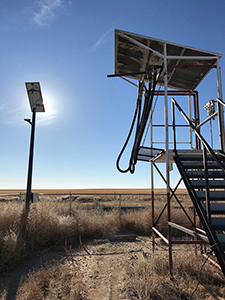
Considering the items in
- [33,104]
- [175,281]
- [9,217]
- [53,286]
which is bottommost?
[53,286]

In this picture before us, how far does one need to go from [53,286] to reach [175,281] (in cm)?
253

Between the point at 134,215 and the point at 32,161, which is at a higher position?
the point at 32,161

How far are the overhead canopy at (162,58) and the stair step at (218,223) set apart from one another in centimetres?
Answer: 374

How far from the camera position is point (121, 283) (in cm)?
496

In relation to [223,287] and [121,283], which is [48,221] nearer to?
[121,283]

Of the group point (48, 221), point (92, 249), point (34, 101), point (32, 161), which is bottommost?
point (92, 249)

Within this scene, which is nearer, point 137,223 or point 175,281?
point 175,281

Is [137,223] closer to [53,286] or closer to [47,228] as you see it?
[47,228]

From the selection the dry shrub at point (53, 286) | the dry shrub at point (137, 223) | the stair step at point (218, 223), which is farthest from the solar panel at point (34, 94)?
the stair step at point (218, 223)

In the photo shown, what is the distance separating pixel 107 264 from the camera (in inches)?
249

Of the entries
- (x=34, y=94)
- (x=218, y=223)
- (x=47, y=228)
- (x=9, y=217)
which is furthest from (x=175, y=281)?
(x=34, y=94)

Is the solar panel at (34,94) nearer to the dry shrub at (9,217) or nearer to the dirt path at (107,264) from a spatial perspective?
the dry shrub at (9,217)

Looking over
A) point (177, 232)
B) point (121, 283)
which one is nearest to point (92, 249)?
point (121, 283)

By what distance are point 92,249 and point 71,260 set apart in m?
1.28
